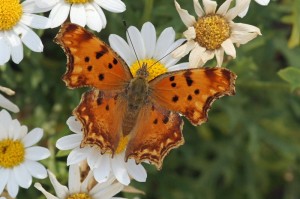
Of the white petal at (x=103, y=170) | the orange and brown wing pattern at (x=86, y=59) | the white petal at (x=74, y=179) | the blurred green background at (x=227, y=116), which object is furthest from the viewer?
the blurred green background at (x=227, y=116)

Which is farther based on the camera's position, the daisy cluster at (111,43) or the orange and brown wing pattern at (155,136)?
the daisy cluster at (111,43)

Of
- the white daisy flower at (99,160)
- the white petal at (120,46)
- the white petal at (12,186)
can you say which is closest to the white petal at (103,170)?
the white daisy flower at (99,160)

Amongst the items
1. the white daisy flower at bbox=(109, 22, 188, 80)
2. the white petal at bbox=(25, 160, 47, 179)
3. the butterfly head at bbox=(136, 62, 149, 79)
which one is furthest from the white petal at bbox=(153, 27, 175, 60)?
the white petal at bbox=(25, 160, 47, 179)

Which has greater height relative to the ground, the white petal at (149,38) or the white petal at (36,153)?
the white petal at (149,38)

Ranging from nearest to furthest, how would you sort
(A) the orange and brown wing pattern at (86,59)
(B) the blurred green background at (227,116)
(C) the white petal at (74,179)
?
(A) the orange and brown wing pattern at (86,59)
(C) the white petal at (74,179)
(B) the blurred green background at (227,116)

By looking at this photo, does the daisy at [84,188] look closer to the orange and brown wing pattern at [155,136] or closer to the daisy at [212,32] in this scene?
the orange and brown wing pattern at [155,136]

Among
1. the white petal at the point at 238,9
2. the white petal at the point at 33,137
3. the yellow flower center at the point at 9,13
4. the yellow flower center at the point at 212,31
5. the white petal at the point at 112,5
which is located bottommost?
the white petal at the point at 33,137

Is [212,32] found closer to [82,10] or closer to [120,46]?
[120,46]
